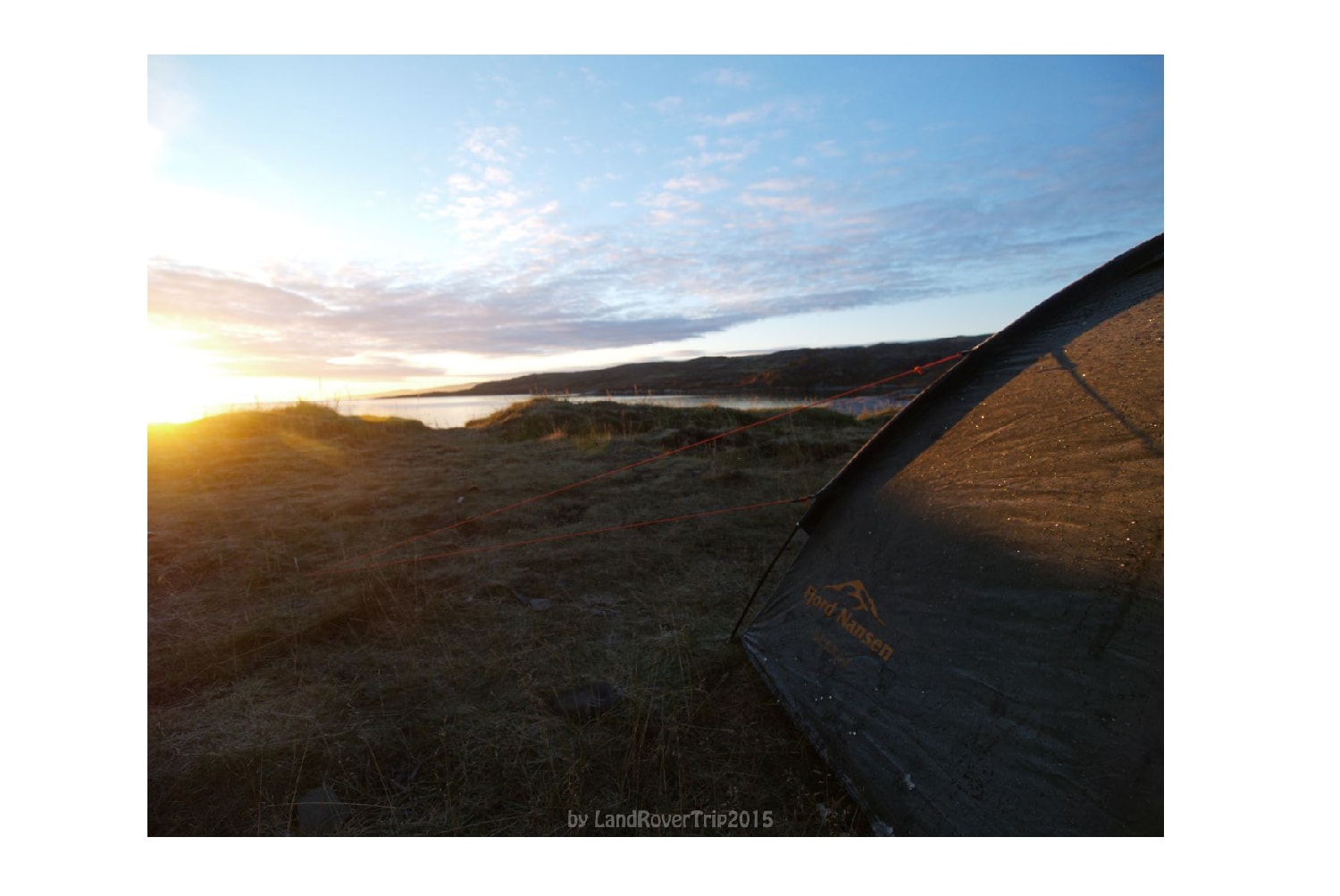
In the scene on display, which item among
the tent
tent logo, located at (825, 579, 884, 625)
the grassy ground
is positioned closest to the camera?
the tent

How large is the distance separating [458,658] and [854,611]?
A: 105 inches

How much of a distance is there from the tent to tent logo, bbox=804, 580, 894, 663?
0.5 inches

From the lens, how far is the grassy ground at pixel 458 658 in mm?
2893

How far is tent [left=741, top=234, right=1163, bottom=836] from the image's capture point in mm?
2111

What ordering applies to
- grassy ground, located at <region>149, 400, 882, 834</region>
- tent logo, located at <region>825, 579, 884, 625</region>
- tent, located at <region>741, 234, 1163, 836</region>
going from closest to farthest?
1. tent, located at <region>741, 234, 1163, 836</region>
2. grassy ground, located at <region>149, 400, 882, 834</region>
3. tent logo, located at <region>825, 579, 884, 625</region>

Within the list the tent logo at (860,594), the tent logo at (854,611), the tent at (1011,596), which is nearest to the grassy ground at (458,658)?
the tent at (1011,596)

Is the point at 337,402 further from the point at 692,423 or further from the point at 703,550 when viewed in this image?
the point at 703,550

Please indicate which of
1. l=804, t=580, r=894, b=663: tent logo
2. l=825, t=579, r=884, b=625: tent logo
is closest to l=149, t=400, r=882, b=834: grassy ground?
l=804, t=580, r=894, b=663: tent logo

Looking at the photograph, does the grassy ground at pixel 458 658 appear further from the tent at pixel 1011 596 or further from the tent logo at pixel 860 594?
the tent logo at pixel 860 594

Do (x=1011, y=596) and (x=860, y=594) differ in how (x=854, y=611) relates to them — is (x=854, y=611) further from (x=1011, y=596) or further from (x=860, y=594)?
(x=1011, y=596)

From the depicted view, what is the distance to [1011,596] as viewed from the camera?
250 centimetres

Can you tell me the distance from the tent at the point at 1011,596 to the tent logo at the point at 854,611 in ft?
0.04

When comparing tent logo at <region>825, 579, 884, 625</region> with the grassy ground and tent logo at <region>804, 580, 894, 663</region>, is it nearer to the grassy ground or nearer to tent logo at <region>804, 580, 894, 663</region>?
tent logo at <region>804, 580, 894, 663</region>

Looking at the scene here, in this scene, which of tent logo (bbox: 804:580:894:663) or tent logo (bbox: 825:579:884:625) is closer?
tent logo (bbox: 804:580:894:663)
